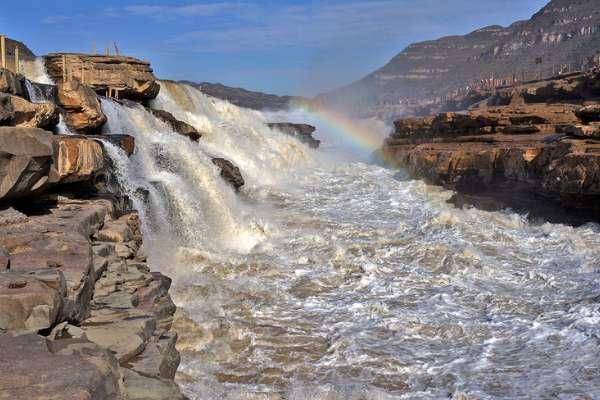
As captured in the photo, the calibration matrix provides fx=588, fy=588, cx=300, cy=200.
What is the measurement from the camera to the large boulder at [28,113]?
813cm

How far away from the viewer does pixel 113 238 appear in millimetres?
8781

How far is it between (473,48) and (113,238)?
147763mm

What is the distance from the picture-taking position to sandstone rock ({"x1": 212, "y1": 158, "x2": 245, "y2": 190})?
17.2m

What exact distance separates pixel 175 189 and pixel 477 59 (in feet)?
384

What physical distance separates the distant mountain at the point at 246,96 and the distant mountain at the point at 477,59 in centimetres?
1437

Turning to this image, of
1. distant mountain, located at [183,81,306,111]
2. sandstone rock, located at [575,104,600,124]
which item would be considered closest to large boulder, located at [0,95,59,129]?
sandstone rock, located at [575,104,600,124]

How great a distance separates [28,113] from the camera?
8.59 metres

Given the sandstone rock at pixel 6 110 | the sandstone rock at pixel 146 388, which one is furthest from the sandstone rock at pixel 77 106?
the sandstone rock at pixel 146 388

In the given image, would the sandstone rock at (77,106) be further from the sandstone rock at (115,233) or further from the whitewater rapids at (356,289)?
the sandstone rock at (115,233)

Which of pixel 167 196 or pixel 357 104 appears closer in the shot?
pixel 167 196

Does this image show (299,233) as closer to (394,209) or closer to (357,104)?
(394,209)

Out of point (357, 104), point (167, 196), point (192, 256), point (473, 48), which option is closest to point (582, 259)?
point (192, 256)

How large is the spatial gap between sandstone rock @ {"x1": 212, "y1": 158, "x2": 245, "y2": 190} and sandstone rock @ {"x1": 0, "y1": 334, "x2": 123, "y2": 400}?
13.0 m

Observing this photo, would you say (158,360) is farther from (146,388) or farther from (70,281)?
(70,281)
